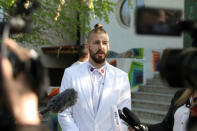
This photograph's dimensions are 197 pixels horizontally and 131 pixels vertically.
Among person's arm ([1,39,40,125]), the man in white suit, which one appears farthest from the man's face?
person's arm ([1,39,40,125])

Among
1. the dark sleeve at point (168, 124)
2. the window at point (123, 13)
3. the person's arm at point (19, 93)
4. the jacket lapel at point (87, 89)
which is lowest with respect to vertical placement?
the dark sleeve at point (168, 124)

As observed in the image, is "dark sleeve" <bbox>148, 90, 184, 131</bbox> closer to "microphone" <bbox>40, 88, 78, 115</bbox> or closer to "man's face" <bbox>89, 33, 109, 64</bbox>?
"man's face" <bbox>89, 33, 109, 64</bbox>

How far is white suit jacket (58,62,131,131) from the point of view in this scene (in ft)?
10.3

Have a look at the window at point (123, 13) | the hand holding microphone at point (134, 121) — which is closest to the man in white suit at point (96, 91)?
the hand holding microphone at point (134, 121)

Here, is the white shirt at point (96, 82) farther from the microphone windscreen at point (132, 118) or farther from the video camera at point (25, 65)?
the video camera at point (25, 65)

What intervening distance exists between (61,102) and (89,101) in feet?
4.15

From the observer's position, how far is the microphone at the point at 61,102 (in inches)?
73.8

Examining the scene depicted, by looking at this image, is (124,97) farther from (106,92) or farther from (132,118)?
(132,118)

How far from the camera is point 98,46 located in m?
3.30

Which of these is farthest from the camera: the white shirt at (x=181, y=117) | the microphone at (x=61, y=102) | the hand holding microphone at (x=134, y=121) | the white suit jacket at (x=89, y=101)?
the white suit jacket at (x=89, y=101)

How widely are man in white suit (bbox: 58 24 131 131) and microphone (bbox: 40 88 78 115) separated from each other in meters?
1.14

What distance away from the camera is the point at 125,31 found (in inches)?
445

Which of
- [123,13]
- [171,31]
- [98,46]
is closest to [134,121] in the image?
[98,46]

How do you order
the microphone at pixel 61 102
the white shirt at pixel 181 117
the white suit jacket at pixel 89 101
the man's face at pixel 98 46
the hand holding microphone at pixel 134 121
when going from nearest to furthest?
the microphone at pixel 61 102 < the hand holding microphone at pixel 134 121 < the white shirt at pixel 181 117 < the white suit jacket at pixel 89 101 < the man's face at pixel 98 46
